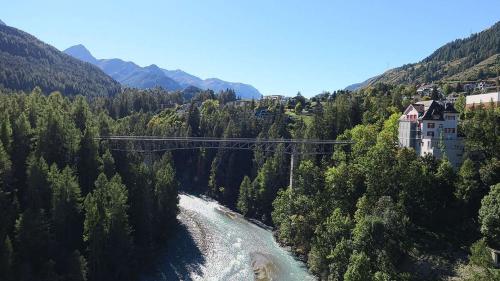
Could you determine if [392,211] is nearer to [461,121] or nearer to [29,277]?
[461,121]

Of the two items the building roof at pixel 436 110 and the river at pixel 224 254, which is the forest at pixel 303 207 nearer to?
the river at pixel 224 254

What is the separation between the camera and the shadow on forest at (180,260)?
56.0 meters

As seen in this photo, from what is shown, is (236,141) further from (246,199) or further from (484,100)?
(484,100)

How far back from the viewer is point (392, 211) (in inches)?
1861

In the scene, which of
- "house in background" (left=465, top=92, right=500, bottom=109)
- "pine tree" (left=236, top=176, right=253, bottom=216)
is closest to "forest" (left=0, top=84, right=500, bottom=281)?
"house in background" (left=465, top=92, right=500, bottom=109)

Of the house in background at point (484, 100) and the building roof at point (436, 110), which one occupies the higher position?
the house in background at point (484, 100)

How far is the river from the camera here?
184 ft

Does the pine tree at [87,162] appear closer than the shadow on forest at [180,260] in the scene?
No

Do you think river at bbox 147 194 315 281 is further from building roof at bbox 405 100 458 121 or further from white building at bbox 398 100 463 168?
building roof at bbox 405 100 458 121

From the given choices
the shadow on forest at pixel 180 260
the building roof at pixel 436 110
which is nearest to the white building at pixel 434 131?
the building roof at pixel 436 110

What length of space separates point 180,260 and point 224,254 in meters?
6.08

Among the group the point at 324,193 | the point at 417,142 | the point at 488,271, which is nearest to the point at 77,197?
the point at 324,193

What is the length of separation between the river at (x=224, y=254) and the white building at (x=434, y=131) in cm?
2292

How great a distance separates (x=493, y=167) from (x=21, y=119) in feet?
185
